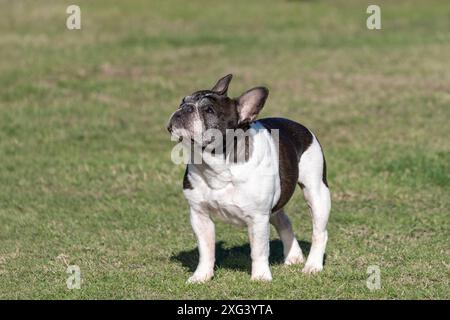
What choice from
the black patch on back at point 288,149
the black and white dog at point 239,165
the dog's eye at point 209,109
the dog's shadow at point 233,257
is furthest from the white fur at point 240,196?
the dog's shadow at point 233,257

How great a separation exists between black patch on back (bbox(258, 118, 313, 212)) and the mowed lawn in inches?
31.9

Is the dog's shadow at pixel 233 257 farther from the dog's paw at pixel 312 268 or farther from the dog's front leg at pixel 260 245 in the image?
the dog's front leg at pixel 260 245

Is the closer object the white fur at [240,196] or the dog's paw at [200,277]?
the white fur at [240,196]

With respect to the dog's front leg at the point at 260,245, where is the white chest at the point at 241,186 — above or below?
above

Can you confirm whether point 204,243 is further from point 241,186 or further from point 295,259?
point 295,259

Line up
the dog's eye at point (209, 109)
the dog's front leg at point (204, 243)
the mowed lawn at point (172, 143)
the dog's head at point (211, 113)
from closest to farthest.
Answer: the dog's head at point (211, 113) < the dog's eye at point (209, 109) < the dog's front leg at point (204, 243) < the mowed lawn at point (172, 143)

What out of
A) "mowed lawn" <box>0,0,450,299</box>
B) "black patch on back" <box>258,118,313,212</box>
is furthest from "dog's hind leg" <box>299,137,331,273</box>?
"mowed lawn" <box>0,0,450,299</box>

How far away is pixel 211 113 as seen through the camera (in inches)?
341

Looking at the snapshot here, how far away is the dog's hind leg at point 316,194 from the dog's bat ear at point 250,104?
1097 mm

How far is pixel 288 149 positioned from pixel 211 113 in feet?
3.72

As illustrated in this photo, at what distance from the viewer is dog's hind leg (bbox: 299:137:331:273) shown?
9.83 metres

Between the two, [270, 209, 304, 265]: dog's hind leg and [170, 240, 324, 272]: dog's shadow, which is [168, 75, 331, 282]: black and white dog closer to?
[270, 209, 304, 265]: dog's hind leg

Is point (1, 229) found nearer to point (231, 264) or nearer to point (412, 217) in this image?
point (231, 264)

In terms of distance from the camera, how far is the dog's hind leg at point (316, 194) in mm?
9828
